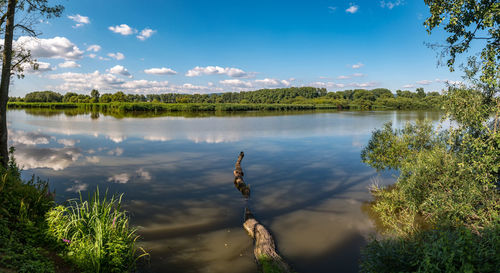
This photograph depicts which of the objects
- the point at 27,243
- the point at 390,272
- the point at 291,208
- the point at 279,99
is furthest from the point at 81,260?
the point at 279,99

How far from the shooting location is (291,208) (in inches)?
390

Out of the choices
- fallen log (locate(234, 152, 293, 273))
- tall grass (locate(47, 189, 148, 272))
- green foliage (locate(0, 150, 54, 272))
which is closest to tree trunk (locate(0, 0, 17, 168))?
green foliage (locate(0, 150, 54, 272))

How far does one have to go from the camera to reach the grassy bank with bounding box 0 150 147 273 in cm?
453

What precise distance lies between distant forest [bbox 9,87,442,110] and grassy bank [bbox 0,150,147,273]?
9358 cm

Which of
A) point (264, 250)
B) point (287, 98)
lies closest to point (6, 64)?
point (264, 250)

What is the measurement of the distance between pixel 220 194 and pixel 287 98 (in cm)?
16616

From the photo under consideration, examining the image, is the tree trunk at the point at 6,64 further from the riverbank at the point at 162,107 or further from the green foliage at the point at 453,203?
the riverbank at the point at 162,107

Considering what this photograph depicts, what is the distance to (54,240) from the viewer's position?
532cm

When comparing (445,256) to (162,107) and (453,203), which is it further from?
(162,107)

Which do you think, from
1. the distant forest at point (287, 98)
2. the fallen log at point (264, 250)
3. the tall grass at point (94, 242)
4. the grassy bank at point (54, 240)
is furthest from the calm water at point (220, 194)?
the distant forest at point (287, 98)

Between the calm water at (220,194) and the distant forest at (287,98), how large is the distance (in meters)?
82.2

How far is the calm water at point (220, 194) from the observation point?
22.5 feet

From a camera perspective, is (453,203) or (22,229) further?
(453,203)

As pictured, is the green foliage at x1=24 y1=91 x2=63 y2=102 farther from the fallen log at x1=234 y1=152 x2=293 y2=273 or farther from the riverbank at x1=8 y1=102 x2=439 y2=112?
the fallen log at x1=234 y1=152 x2=293 y2=273
